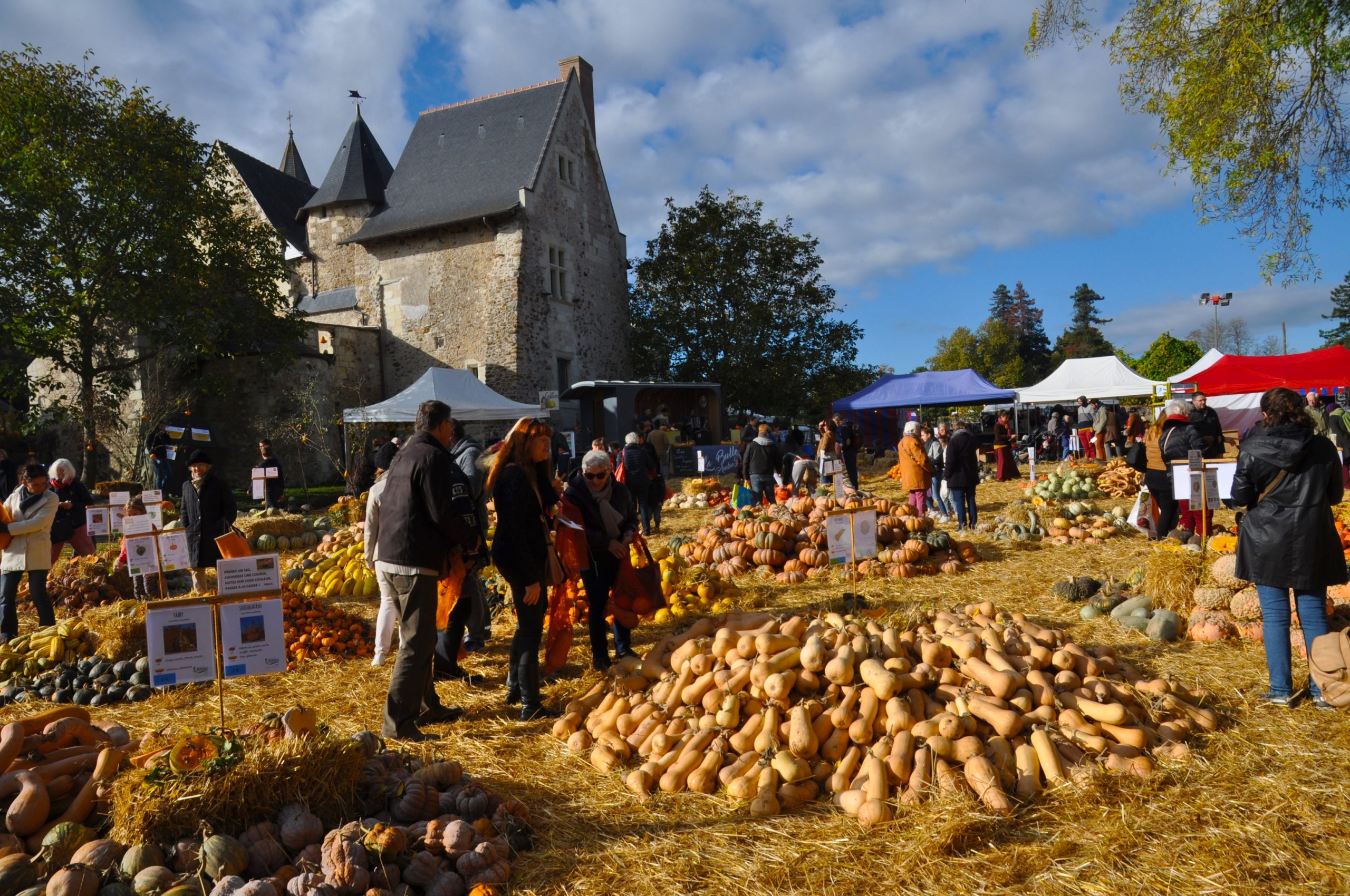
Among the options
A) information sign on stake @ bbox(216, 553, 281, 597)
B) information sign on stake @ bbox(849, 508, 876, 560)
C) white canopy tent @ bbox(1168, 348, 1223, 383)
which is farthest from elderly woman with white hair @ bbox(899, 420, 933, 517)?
white canopy tent @ bbox(1168, 348, 1223, 383)

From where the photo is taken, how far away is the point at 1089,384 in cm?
2166

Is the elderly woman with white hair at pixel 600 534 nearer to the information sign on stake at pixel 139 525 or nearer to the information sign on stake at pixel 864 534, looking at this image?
the information sign on stake at pixel 864 534

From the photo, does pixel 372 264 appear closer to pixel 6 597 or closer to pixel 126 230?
pixel 126 230

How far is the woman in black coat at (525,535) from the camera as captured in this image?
4629 mm

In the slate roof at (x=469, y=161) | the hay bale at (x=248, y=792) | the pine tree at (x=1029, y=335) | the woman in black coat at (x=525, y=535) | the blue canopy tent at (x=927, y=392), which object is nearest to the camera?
the hay bale at (x=248, y=792)

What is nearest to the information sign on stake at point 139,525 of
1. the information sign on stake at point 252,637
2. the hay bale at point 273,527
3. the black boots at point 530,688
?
the information sign on stake at point 252,637

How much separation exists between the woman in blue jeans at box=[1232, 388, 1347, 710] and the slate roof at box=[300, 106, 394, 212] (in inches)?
1110

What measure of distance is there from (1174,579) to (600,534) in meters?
4.58

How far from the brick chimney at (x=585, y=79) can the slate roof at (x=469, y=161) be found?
2452 mm

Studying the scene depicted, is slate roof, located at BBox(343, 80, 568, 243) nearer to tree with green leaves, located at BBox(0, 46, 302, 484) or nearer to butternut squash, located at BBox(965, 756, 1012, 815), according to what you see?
tree with green leaves, located at BBox(0, 46, 302, 484)

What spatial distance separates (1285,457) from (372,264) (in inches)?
1062

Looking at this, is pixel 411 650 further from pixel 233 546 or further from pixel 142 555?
pixel 142 555

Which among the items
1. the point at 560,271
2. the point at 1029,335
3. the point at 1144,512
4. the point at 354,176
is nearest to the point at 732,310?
the point at 560,271

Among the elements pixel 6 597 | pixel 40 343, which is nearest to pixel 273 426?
pixel 40 343
